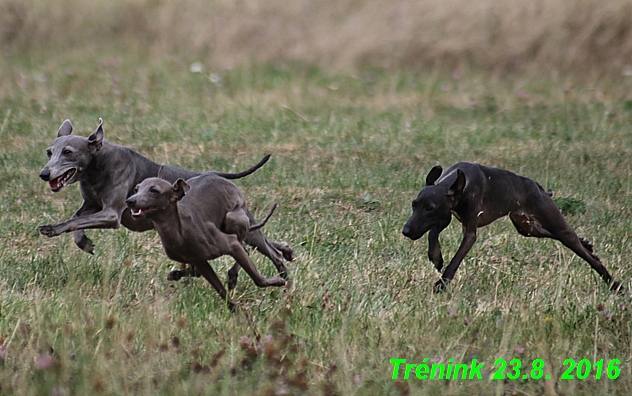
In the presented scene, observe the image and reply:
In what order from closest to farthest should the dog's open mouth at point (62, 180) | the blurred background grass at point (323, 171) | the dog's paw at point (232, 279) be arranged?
1. the blurred background grass at point (323, 171)
2. the dog's paw at point (232, 279)
3. the dog's open mouth at point (62, 180)

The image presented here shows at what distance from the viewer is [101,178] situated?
6676mm

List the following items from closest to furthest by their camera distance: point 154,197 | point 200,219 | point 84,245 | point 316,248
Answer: point 154,197 < point 200,219 < point 84,245 < point 316,248

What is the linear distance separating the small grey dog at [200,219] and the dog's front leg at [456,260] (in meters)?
1.11

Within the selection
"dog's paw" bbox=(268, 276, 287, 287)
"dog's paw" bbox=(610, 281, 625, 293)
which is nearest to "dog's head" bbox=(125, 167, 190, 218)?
"dog's paw" bbox=(268, 276, 287, 287)

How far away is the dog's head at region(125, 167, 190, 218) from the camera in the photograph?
518cm

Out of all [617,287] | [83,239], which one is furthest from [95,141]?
[617,287]

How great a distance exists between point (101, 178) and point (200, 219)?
145 centimetres

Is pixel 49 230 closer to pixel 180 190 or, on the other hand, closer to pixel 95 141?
pixel 95 141

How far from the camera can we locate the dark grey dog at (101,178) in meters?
6.38

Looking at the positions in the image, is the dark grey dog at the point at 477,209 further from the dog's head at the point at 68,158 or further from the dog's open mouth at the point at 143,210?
the dog's head at the point at 68,158

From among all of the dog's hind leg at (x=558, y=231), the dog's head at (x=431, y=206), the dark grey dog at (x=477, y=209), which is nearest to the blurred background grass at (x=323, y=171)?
the dog's hind leg at (x=558, y=231)

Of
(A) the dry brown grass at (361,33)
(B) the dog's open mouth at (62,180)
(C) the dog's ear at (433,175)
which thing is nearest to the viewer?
(C) the dog's ear at (433,175)

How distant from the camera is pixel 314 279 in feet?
20.6

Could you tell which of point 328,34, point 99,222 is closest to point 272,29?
point 328,34
